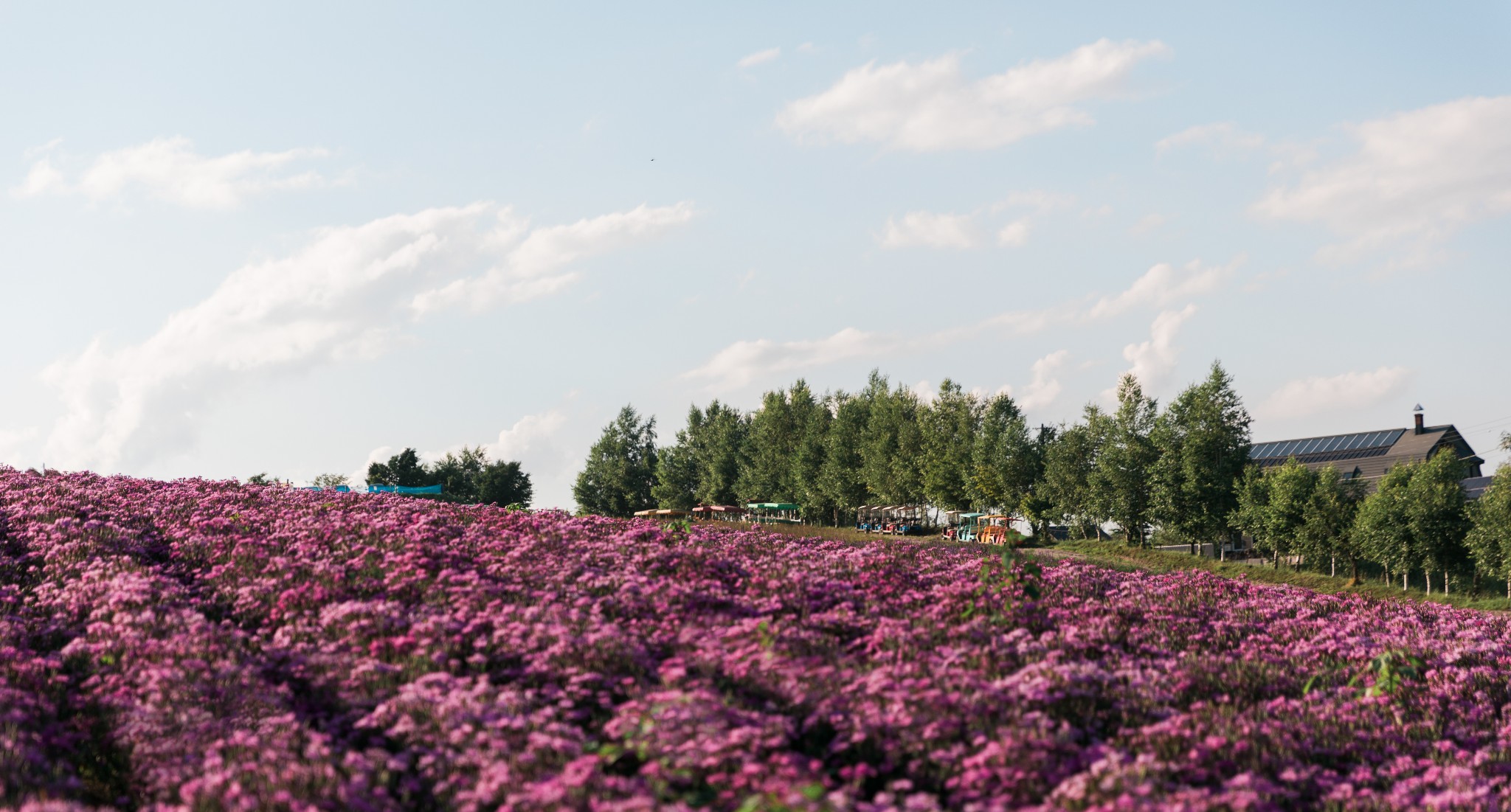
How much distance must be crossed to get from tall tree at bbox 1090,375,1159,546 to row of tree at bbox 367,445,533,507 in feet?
184

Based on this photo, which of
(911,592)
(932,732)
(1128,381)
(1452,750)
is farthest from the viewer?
(1128,381)

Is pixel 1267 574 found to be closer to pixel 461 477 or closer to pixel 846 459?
pixel 846 459

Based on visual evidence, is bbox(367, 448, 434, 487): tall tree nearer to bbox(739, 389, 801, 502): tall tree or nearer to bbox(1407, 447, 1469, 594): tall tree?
bbox(739, 389, 801, 502): tall tree

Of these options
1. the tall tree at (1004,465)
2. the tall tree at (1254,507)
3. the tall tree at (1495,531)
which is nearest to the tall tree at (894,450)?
the tall tree at (1004,465)

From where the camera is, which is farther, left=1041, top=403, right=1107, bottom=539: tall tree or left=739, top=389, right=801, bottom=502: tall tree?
left=739, top=389, right=801, bottom=502: tall tree

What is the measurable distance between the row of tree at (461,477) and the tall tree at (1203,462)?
59.9m

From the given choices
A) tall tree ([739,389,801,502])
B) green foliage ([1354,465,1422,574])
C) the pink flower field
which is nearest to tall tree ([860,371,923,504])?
tall tree ([739,389,801,502])

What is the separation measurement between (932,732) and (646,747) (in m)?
2.30

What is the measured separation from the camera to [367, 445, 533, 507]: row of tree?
304 feet

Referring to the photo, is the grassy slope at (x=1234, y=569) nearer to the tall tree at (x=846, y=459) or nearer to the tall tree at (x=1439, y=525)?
the tall tree at (x=1439, y=525)

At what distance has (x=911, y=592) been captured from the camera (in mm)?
13078

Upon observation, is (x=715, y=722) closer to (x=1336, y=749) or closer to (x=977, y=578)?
(x=1336, y=749)

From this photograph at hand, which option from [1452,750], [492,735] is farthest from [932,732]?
[1452,750]

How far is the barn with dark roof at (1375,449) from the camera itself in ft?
234
